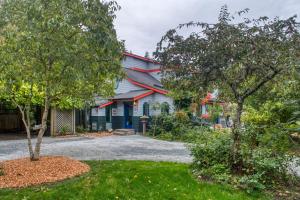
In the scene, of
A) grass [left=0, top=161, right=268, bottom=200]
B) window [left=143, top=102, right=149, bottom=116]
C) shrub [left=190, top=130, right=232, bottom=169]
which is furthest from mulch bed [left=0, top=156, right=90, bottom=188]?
window [left=143, top=102, right=149, bottom=116]

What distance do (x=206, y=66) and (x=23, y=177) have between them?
4814 millimetres

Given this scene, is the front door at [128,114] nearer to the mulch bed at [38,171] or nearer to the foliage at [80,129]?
the foliage at [80,129]

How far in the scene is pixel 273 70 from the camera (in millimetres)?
6762

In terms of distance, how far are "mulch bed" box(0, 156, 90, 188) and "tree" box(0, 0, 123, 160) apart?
6.48 feet

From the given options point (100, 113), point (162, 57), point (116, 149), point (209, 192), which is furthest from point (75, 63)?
point (100, 113)

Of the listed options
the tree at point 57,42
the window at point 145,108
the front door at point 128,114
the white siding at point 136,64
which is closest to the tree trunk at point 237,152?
the tree at point 57,42

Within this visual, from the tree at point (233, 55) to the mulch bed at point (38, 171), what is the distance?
3.34 metres

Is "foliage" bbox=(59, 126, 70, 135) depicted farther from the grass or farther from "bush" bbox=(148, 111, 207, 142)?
the grass

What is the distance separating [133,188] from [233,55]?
359 cm

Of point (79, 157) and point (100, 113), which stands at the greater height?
point (100, 113)

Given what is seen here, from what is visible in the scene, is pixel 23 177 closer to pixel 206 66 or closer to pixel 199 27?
pixel 206 66

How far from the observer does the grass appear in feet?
19.0

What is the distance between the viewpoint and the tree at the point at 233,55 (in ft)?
21.8

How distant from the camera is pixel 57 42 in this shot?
252 inches
